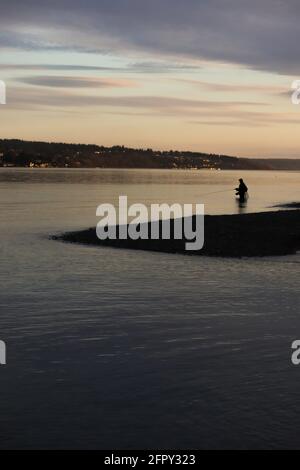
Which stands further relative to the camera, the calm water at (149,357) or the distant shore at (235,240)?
the distant shore at (235,240)

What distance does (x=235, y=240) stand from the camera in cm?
3997

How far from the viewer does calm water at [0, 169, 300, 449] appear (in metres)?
11.6

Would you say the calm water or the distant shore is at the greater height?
the distant shore

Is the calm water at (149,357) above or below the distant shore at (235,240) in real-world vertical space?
Result: below

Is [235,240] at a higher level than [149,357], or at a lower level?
higher

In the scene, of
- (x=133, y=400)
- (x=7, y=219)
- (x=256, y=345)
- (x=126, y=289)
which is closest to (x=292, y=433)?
(x=133, y=400)

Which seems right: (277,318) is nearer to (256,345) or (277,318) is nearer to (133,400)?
(256,345)

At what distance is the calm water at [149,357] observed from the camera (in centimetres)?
1160

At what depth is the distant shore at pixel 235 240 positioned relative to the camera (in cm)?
3597

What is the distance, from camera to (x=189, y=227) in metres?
47.5

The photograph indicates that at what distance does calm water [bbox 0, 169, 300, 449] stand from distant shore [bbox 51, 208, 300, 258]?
19.3 ft

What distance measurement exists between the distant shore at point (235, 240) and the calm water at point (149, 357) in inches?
231

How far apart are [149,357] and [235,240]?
24832mm

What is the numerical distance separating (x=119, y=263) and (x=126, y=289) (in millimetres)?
6921
